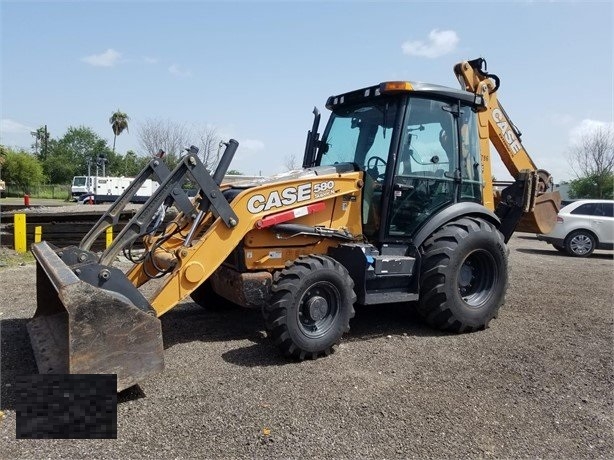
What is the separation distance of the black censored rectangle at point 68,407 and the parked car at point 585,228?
41.9 feet

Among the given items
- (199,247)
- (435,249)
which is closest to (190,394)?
(199,247)

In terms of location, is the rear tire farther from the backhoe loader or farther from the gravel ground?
the gravel ground

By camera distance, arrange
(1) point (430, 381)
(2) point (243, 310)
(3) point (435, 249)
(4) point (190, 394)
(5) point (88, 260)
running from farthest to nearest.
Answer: (2) point (243, 310) → (3) point (435, 249) → (5) point (88, 260) → (1) point (430, 381) → (4) point (190, 394)

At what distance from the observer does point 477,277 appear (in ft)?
19.5

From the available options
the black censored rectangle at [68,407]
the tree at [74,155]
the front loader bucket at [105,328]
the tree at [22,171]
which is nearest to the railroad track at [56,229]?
the front loader bucket at [105,328]

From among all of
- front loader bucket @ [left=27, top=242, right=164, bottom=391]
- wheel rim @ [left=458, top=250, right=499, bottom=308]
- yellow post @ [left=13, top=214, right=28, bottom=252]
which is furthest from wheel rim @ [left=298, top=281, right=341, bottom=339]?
yellow post @ [left=13, top=214, right=28, bottom=252]

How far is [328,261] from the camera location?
471 centimetres

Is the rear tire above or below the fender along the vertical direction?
below

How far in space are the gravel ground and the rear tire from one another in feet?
26.5

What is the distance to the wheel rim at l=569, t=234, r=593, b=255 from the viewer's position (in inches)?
526

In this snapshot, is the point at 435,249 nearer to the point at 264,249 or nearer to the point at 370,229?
the point at 370,229

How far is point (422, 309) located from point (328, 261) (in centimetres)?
146

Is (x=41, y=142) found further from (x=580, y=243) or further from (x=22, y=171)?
(x=580, y=243)

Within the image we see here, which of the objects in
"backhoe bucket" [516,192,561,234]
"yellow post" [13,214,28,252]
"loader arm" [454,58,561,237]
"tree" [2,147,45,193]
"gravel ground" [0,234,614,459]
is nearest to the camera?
"gravel ground" [0,234,614,459]
